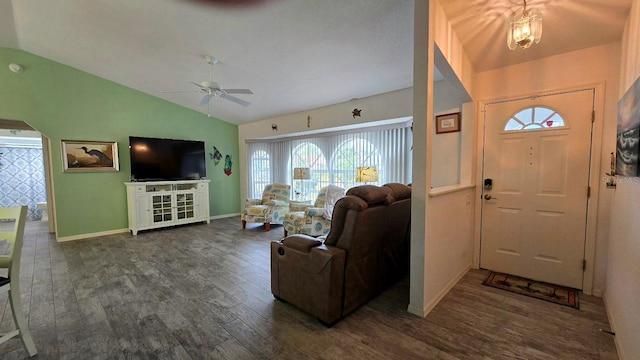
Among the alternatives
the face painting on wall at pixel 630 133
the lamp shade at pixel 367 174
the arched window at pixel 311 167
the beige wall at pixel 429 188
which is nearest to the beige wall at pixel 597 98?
the face painting on wall at pixel 630 133

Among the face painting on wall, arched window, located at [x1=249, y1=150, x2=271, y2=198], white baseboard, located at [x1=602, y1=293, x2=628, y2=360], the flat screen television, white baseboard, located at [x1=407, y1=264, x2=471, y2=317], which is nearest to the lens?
the face painting on wall

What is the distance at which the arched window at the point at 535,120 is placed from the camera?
270cm

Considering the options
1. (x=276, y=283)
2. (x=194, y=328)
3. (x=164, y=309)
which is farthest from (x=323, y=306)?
(x=164, y=309)

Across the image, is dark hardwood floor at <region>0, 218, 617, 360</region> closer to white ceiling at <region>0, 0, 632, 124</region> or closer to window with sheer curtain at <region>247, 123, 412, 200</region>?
window with sheer curtain at <region>247, 123, 412, 200</region>

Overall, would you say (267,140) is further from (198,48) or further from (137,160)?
(198,48)

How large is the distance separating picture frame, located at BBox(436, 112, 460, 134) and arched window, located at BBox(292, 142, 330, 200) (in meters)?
2.75

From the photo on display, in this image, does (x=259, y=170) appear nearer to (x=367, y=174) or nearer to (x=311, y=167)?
(x=311, y=167)

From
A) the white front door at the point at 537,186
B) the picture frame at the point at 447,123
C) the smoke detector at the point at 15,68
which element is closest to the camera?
the white front door at the point at 537,186

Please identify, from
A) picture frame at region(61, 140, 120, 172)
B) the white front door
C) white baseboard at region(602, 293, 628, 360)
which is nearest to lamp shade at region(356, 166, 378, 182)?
the white front door

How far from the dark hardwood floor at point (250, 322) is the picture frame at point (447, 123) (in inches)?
71.2

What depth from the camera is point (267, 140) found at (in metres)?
6.90

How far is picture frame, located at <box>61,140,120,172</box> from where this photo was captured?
15.1 feet

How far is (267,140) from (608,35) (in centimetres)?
609

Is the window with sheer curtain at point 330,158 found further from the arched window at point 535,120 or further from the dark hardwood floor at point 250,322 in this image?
the dark hardwood floor at point 250,322
